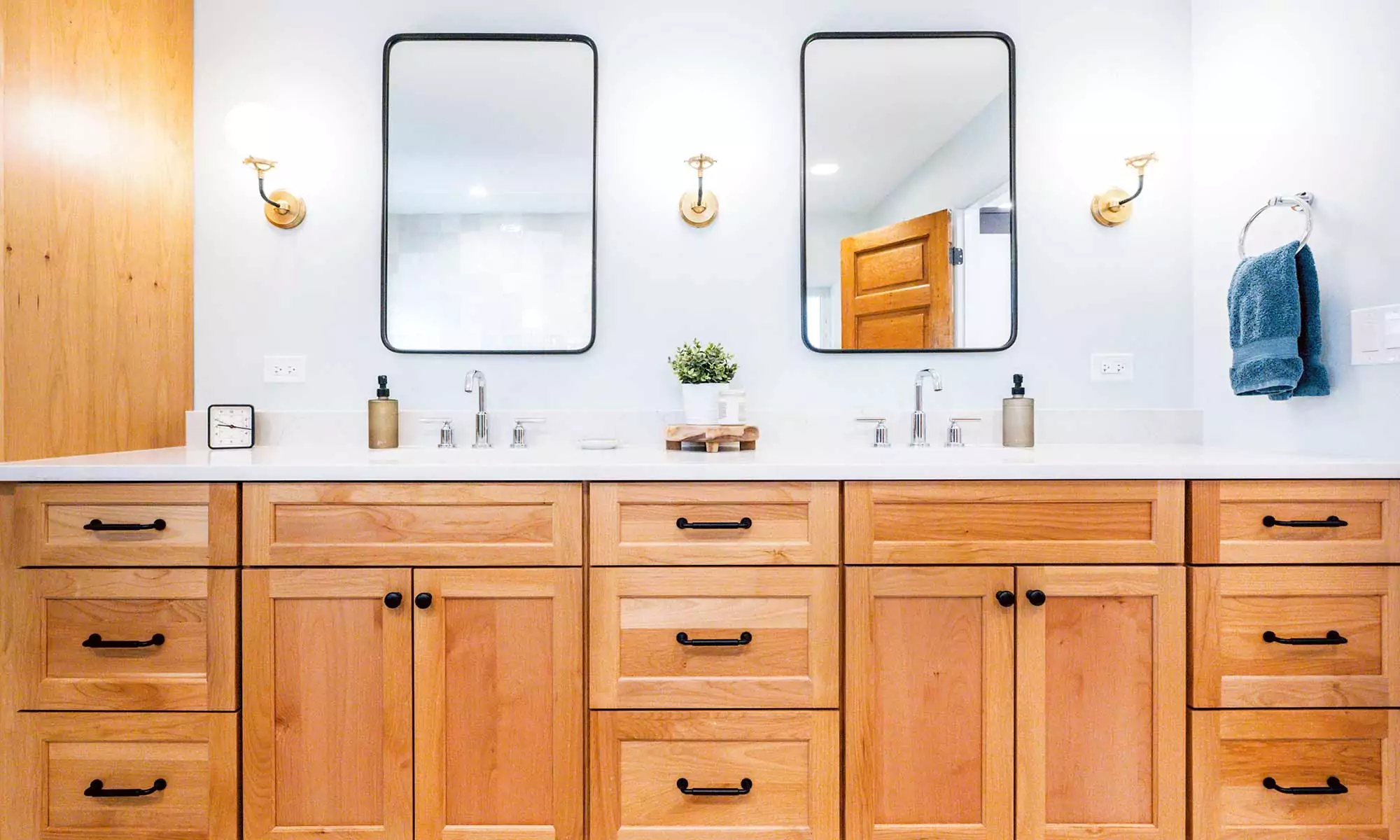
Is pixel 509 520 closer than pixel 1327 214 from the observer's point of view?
Yes

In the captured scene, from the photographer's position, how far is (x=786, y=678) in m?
1.37

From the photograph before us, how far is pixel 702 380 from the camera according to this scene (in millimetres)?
1846

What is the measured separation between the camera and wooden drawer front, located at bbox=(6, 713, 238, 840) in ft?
4.45

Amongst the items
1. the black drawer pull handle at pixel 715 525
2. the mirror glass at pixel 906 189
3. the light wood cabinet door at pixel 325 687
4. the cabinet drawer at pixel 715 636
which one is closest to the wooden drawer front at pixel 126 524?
the light wood cabinet door at pixel 325 687

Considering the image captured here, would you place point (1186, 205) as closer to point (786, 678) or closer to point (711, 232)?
point (711, 232)

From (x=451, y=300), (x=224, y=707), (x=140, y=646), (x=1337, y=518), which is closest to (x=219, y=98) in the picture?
(x=451, y=300)

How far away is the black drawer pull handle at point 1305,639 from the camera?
1.36 metres

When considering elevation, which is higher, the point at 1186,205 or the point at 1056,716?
Result: the point at 1186,205

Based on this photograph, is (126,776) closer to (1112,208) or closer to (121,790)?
(121,790)

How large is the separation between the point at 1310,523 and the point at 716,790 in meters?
1.29

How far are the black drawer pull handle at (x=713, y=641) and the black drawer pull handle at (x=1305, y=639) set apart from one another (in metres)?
1.03

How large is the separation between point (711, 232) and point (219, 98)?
145 cm

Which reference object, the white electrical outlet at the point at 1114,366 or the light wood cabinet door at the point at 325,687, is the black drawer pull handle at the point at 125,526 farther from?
the white electrical outlet at the point at 1114,366

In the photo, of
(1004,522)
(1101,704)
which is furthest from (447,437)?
(1101,704)
